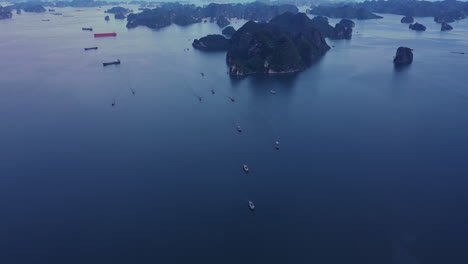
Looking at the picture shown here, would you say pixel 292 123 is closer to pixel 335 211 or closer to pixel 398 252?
pixel 335 211

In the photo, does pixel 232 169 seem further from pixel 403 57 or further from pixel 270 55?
pixel 403 57

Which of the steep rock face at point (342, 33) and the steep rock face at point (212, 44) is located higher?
the steep rock face at point (342, 33)

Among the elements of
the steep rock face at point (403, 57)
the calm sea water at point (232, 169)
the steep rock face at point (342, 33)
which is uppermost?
the steep rock face at point (342, 33)

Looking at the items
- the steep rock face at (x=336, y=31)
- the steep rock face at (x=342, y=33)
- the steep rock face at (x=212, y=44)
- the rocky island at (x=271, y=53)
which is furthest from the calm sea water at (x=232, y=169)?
the steep rock face at (x=336, y=31)

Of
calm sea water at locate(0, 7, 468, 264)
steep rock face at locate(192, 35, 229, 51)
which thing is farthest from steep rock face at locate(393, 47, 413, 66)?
steep rock face at locate(192, 35, 229, 51)

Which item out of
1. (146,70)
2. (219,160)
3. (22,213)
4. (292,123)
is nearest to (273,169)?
(219,160)

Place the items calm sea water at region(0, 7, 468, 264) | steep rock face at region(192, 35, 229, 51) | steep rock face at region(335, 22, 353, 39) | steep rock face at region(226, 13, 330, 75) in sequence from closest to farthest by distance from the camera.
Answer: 1. calm sea water at region(0, 7, 468, 264)
2. steep rock face at region(226, 13, 330, 75)
3. steep rock face at region(192, 35, 229, 51)
4. steep rock face at region(335, 22, 353, 39)

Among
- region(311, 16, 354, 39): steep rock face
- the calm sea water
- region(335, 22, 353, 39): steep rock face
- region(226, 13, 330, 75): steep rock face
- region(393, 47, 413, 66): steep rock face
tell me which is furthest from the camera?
region(311, 16, 354, 39): steep rock face

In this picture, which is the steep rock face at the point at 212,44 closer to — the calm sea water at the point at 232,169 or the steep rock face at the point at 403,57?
the calm sea water at the point at 232,169

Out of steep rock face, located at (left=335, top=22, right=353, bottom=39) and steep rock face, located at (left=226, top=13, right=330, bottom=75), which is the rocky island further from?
steep rock face, located at (left=335, top=22, right=353, bottom=39)
